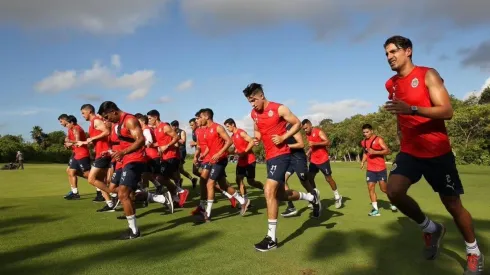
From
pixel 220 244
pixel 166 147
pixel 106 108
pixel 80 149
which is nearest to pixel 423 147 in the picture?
pixel 220 244

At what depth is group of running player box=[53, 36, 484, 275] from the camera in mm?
4434

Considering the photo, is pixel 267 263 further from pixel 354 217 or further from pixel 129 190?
pixel 354 217

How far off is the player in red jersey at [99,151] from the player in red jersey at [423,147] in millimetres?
6864

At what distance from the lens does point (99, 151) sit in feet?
33.1

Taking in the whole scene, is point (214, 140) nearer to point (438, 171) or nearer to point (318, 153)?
point (318, 153)

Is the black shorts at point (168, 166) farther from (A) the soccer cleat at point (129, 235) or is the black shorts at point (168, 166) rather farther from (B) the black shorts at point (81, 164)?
(A) the soccer cleat at point (129, 235)

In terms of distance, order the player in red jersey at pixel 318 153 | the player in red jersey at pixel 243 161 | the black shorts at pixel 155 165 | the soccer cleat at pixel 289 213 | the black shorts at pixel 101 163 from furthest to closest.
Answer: the player in red jersey at pixel 243 161
the black shorts at pixel 155 165
the player in red jersey at pixel 318 153
the black shorts at pixel 101 163
the soccer cleat at pixel 289 213

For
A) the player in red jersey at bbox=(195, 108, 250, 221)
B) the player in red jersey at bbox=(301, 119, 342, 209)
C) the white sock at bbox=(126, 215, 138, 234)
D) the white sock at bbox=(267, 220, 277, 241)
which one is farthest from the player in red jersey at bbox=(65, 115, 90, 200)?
the white sock at bbox=(267, 220, 277, 241)

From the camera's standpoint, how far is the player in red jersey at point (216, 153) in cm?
834

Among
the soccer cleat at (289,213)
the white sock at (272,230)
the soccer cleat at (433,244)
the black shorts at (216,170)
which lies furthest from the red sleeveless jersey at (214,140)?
the soccer cleat at (433,244)

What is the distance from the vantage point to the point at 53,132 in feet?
290

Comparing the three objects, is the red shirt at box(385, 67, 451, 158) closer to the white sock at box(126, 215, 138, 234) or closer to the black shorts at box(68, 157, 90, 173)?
the white sock at box(126, 215, 138, 234)

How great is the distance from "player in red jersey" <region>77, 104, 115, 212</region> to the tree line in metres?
5.58

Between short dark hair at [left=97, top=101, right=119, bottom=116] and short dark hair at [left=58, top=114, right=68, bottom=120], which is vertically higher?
short dark hair at [left=58, top=114, right=68, bottom=120]
